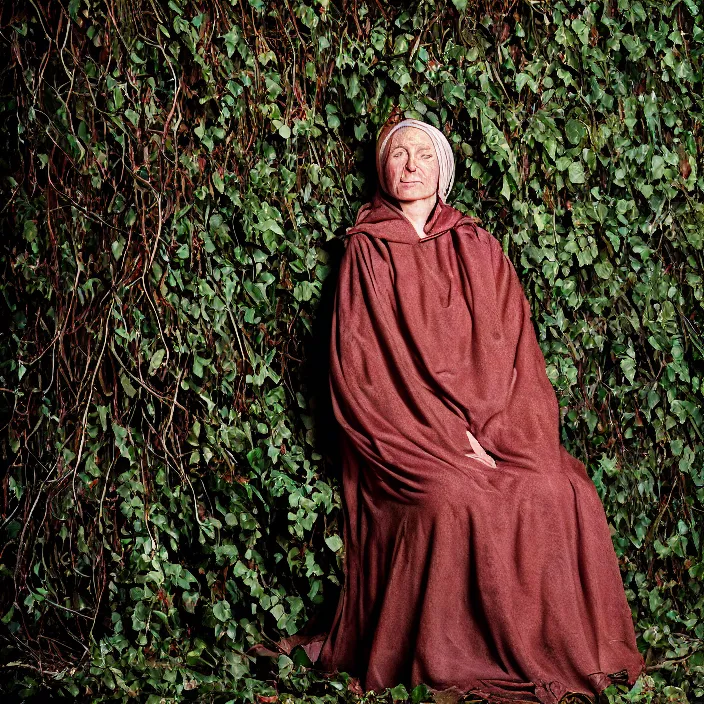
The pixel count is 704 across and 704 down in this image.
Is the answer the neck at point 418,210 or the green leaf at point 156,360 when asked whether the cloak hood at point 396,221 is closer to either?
the neck at point 418,210

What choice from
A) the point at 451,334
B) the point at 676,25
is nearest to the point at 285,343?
the point at 451,334

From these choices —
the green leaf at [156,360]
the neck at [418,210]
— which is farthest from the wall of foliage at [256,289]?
the neck at [418,210]

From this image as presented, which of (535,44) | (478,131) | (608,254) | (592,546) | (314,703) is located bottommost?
(314,703)

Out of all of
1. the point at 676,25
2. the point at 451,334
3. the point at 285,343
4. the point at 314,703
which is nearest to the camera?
the point at 314,703

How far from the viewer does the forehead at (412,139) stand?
430cm

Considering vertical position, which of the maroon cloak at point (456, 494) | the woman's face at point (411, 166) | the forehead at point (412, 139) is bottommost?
the maroon cloak at point (456, 494)

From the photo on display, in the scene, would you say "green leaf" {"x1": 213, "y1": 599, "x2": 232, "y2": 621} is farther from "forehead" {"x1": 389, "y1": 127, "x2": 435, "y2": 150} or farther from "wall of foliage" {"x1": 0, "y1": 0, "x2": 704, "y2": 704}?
"forehead" {"x1": 389, "y1": 127, "x2": 435, "y2": 150}

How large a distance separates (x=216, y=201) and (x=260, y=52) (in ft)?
1.89

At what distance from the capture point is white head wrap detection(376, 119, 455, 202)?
14.2ft

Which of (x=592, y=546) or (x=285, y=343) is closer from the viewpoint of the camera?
(x=592, y=546)

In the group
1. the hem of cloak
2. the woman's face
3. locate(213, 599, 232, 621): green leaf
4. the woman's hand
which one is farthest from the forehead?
the hem of cloak

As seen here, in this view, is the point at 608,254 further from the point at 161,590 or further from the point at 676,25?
the point at 161,590

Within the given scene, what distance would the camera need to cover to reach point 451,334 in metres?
4.12

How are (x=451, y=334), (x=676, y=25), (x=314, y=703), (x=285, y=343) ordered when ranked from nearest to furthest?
(x=314, y=703) < (x=451, y=334) < (x=285, y=343) < (x=676, y=25)
